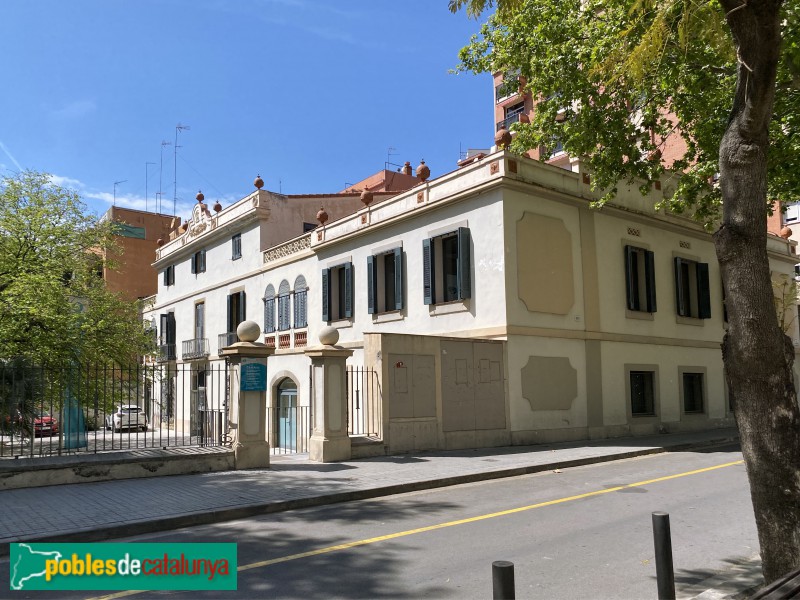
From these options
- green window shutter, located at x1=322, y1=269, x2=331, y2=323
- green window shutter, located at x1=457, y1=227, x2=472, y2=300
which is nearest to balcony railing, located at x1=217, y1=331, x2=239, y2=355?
green window shutter, located at x1=322, y1=269, x2=331, y2=323

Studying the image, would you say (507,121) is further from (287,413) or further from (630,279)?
(287,413)

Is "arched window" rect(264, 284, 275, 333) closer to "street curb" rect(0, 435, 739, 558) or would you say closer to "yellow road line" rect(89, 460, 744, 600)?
"street curb" rect(0, 435, 739, 558)

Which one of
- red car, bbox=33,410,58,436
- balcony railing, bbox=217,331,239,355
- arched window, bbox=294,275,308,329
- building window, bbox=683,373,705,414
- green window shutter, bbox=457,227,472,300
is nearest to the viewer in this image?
red car, bbox=33,410,58,436

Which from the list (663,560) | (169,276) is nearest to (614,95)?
(663,560)

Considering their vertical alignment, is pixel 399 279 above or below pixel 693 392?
above

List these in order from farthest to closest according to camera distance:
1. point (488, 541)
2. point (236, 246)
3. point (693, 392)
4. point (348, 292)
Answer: point (236, 246) → point (693, 392) → point (348, 292) → point (488, 541)

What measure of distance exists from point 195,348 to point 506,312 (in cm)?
2046

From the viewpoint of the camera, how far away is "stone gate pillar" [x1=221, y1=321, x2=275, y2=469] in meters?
12.4

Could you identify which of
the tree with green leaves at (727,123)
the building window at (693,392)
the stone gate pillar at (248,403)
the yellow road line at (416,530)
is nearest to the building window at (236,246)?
the tree with green leaves at (727,123)

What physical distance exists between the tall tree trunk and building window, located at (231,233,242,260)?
2626cm

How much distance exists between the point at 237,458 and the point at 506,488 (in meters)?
5.07

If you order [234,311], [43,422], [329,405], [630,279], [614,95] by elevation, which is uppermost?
[614,95]

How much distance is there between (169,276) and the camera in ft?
122
